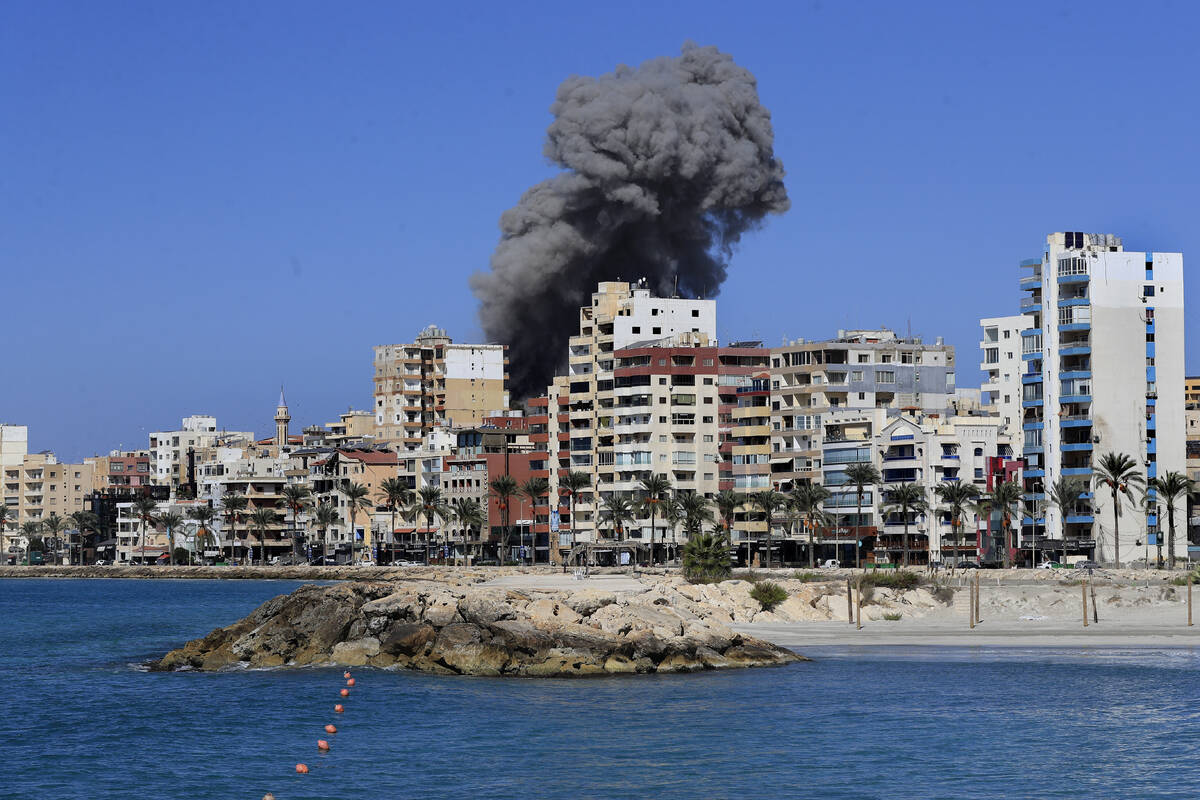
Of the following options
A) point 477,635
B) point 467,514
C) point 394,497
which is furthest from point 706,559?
point 394,497

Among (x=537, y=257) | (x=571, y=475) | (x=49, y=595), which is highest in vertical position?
(x=537, y=257)

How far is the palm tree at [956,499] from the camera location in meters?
135

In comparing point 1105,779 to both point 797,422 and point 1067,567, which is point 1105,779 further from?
point 797,422

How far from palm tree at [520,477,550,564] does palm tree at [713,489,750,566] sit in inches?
885

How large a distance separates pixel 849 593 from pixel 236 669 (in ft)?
98.6

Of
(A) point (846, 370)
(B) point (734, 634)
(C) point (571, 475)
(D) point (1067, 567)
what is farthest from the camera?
(C) point (571, 475)

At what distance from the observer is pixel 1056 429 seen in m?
138

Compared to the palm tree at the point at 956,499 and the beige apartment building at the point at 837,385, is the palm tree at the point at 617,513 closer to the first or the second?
the beige apartment building at the point at 837,385

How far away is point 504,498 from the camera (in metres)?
177

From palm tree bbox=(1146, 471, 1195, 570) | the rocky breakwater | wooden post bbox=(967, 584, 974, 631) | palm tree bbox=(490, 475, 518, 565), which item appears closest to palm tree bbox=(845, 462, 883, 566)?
palm tree bbox=(1146, 471, 1195, 570)

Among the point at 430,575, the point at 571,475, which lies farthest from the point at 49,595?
the point at 571,475

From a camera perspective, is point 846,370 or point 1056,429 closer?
point 1056,429

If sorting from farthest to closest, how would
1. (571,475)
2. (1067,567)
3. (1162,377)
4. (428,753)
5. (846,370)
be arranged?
(571,475)
(846,370)
(1162,377)
(1067,567)
(428,753)

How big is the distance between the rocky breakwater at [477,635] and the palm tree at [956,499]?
221 ft
